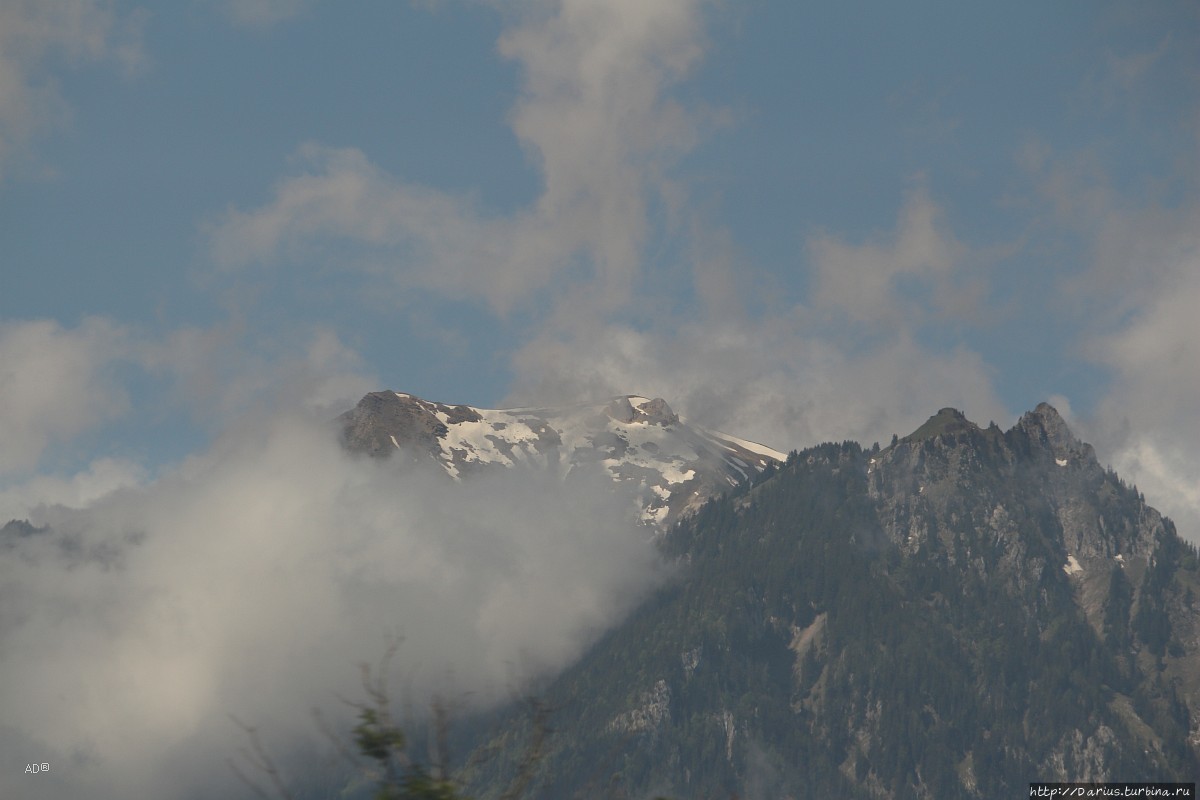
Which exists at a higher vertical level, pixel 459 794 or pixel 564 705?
pixel 564 705

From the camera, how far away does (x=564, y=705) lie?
137 ft

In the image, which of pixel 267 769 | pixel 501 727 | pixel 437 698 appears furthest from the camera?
pixel 501 727

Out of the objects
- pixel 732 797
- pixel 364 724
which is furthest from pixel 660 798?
pixel 364 724

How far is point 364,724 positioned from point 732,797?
9.40m

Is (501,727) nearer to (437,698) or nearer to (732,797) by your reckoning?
(437,698)

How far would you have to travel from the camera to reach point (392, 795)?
1516 inches

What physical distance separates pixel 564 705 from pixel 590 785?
7.35 feet

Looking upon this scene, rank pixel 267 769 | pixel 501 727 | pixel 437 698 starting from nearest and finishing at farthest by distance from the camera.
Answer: pixel 267 769 → pixel 437 698 → pixel 501 727

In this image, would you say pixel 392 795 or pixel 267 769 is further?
pixel 392 795

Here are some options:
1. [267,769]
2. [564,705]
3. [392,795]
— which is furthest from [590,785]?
[267,769]

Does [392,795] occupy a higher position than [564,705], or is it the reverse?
[564,705]

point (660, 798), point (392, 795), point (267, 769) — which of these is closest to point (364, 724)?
point (392, 795)

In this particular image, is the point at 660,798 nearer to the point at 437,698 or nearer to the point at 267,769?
the point at 437,698

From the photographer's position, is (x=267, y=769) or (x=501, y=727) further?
(x=501, y=727)
